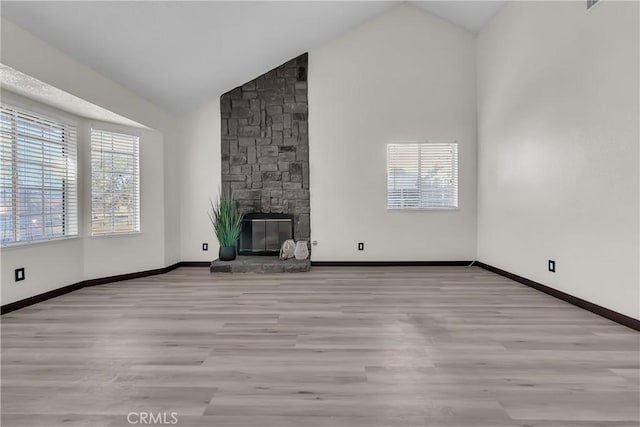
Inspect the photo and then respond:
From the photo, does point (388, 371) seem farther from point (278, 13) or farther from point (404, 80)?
point (404, 80)

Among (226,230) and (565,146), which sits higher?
(565,146)

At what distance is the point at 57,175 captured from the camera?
13.4 feet

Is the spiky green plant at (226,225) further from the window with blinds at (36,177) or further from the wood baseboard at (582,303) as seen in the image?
the wood baseboard at (582,303)

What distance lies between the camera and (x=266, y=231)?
5.82 metres

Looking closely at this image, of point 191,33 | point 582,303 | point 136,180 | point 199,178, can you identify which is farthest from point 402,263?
point 191,33

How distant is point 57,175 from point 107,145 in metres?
0.76

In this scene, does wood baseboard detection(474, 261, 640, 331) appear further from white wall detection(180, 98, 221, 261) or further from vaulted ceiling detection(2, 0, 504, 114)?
white wall detection(180, 98, 221, 261)

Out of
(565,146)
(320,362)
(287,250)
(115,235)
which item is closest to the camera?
(320,362)

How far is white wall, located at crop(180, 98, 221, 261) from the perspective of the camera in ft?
18.8

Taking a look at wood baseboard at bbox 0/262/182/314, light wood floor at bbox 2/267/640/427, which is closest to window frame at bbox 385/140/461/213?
light wood floor at bbox 2/267/640/427

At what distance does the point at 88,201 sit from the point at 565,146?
538 centimetres

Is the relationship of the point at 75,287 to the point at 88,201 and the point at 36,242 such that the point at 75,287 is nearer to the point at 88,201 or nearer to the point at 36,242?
the point at 36,242

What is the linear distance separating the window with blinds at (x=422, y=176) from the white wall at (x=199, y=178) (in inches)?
110

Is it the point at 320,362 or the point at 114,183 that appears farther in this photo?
the point at 114,183
